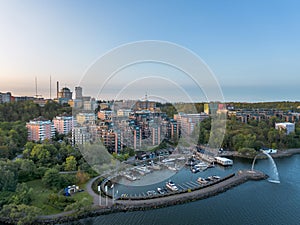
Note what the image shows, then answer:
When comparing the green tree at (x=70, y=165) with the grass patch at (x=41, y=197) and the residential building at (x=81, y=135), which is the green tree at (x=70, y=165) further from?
the residential building at (x=81, y=135)

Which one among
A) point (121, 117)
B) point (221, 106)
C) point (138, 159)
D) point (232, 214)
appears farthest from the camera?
point (221, 106)

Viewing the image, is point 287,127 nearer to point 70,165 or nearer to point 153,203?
point 153,203

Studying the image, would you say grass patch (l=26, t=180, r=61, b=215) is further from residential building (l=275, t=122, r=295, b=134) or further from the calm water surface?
residential building (l=275, t=122, r=295, b=134)

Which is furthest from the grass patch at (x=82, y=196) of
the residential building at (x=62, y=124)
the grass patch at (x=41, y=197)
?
the residential building at (x=62, y=124)

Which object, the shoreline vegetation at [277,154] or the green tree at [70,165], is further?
the shoreline vegetation at [277,154]

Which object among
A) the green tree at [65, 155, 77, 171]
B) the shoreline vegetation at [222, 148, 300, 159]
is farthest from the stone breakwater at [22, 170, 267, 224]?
the shoreline vegetation at [222, 148, 300, 159]

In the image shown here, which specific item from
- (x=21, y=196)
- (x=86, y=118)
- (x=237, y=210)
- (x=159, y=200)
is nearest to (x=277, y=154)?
(x=237, y=210)

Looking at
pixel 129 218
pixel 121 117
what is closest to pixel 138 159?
pixel 121 117

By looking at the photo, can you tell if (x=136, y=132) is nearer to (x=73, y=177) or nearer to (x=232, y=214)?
(x=73, y=177)

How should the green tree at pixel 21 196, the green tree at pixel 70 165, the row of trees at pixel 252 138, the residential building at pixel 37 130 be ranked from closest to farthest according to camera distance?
1. the green tree at pixel 21 196
2. the green tree at pixel 70 165
3. the row of trees at pixel 252 138
4. the residential building at pixel 37 130
